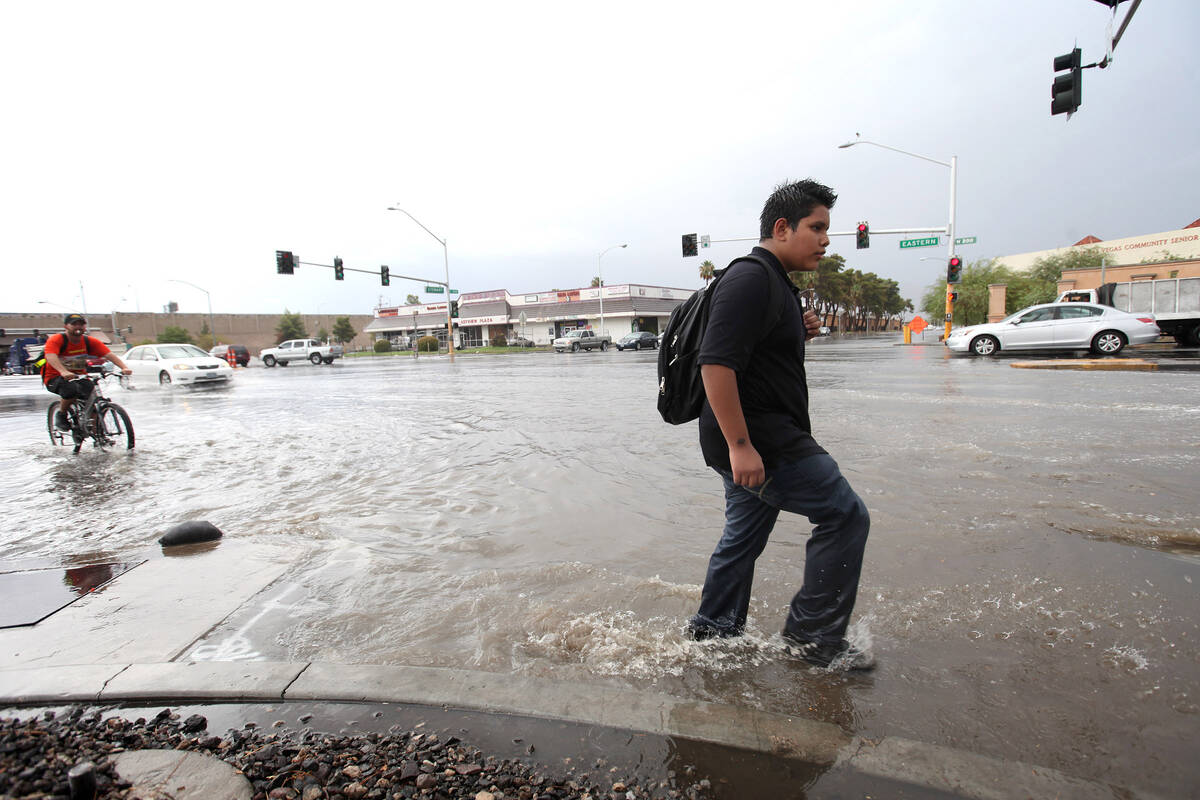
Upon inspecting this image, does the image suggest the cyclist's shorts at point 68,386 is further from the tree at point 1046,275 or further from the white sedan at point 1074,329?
the tree at point 1046,275

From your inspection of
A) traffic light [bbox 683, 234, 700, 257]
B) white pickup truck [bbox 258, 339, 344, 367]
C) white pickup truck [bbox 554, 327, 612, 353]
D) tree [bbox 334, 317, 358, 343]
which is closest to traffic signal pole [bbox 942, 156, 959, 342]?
traffic light [bbox 683, 234, 700, 257]

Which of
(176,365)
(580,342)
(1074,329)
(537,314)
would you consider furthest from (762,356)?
(537,314)

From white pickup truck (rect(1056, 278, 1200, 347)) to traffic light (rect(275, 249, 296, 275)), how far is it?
37.6m

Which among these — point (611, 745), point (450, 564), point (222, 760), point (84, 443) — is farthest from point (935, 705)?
point (84, 443)

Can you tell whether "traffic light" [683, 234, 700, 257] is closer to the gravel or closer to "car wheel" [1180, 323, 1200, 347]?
"car wheel" [1180, 323, 1200, 347]

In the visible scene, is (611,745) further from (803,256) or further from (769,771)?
(803,256)

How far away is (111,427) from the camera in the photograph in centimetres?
807

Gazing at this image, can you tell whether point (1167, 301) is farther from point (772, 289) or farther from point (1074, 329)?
point (772, 289)

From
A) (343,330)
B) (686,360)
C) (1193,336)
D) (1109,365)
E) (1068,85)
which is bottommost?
(1109,365)

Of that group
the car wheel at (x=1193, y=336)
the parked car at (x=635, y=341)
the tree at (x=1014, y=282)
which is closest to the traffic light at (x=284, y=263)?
the parked car at (x=635, y=341)

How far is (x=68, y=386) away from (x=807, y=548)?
9.16 metres

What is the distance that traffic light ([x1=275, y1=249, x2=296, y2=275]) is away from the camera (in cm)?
3397

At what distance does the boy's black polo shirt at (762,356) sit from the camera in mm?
2066

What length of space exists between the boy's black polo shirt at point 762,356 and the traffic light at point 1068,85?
12344 millimetres
